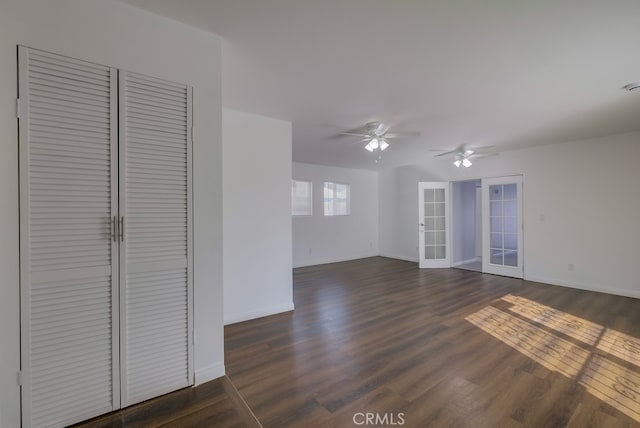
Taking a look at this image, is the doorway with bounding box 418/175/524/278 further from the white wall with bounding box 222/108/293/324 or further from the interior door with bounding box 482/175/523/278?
the white wall with bounding box 222/108/293/324

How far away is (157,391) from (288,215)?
2296 mm

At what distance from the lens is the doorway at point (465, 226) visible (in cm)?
668

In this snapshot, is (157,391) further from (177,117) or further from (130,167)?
(177,117)

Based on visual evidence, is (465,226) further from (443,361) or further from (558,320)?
(443,361)

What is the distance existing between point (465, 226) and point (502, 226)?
1358 millimetres

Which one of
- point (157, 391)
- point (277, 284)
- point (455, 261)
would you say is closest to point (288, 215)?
point (277, 284)

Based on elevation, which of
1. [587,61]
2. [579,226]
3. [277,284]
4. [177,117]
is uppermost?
[587,61]

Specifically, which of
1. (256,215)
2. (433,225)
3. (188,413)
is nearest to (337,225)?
(433,225)

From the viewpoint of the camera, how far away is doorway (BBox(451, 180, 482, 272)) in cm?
668

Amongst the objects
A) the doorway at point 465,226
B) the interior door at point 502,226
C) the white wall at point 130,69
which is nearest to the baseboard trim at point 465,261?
the doorway at point 465,226

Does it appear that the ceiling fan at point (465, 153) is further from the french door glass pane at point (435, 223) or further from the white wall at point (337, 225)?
the white wall at point (337, 225)

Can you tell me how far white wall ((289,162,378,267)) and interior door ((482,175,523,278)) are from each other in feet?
9.65

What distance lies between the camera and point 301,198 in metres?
6.80

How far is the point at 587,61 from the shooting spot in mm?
2230
